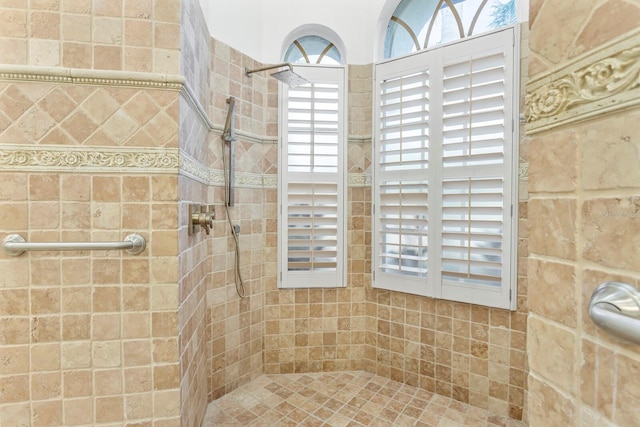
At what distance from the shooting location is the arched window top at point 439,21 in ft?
6.12

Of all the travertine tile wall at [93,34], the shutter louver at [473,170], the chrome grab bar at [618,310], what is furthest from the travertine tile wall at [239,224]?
the chrome grab bar at [618,310]

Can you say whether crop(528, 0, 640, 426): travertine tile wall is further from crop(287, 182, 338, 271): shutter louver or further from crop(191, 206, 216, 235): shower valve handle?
crop(287, 182, 338, 271): shutter louver

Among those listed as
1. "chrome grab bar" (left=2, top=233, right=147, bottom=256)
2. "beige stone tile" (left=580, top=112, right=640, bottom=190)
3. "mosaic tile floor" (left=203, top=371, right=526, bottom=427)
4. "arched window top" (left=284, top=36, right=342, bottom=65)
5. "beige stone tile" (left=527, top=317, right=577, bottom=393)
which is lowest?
"mosaic tile floor" (left=203, top=371, right=526, bottom=427)

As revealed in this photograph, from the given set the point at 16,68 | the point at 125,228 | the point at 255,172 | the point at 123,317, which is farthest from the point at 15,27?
the point at 255,172

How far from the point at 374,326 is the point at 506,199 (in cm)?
116

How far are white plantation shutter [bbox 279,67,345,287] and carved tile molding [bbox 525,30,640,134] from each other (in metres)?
1.68

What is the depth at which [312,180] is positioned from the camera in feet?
7.07

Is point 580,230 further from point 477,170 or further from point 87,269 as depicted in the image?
point 477,170

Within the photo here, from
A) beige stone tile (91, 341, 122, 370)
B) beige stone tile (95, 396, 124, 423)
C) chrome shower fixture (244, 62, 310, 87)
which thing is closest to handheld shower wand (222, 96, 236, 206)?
chrome shower fixture (244, 62, 310, 87)

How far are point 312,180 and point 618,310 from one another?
187cm

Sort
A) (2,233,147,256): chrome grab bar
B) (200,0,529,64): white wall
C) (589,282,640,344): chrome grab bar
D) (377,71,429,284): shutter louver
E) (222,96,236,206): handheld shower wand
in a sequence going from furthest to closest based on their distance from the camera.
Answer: (200,0,529,64): white wall < (377,71,429,284): shutter louver < (222,96,236,206): handheld shower wand < (2,233,147,256): chrome grab bar < (589,282,640,344): chrome grab bar

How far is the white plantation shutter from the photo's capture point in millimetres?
2150

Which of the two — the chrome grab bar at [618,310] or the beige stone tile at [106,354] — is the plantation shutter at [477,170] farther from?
the beige stone tile at [106,354]

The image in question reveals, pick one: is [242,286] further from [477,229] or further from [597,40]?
[597,40]
